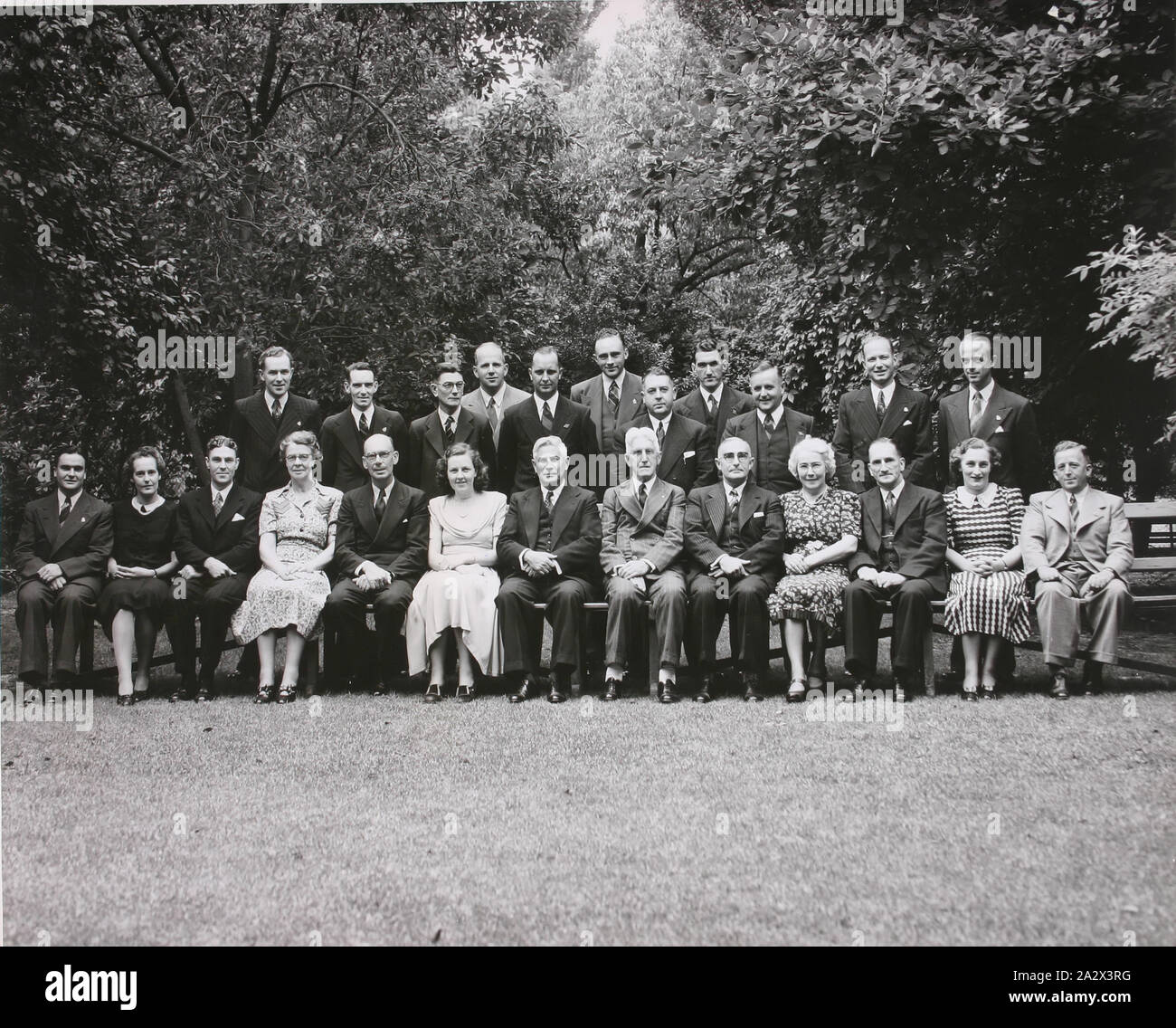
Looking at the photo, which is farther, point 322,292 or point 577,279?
point 577,279

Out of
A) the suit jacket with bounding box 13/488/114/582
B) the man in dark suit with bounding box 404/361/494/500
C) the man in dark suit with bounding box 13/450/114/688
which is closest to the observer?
the man in dark suit with bounding box 13/450/114/688

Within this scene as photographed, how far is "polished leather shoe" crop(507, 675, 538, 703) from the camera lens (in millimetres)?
7488

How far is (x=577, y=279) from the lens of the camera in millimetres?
20516

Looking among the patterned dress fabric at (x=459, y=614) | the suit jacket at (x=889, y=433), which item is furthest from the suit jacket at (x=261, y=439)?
the suit jacket at (x=889, y=433)

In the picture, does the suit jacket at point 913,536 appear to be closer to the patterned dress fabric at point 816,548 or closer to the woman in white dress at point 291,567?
the patterned dress fabric at point 816,548

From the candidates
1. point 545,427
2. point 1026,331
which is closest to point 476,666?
point 545,427

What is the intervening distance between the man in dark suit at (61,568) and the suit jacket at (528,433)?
289 centimetres

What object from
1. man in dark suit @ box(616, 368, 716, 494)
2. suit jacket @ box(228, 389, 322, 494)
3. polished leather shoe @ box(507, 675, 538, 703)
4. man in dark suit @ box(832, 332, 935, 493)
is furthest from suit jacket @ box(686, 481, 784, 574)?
suit jacket @ box(228, 389, 322, 494)

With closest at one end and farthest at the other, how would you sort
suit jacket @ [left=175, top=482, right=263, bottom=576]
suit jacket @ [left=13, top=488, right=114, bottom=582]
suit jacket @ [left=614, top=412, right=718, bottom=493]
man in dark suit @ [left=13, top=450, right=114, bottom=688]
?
man in dark suit @ [left=13, top=450, right=114, bottom=688] → suit jacket @ [left=13, top=488, right=114, bottom=582] → suit jacket @ [left=175, top=482, right=263, bottom=576] → suit jacket @ [left=614, top=412, right=718, bottom=493]

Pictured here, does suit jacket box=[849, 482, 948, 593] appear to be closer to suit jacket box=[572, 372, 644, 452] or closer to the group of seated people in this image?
the group of seated people

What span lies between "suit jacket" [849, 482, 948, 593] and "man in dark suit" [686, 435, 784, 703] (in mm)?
560
